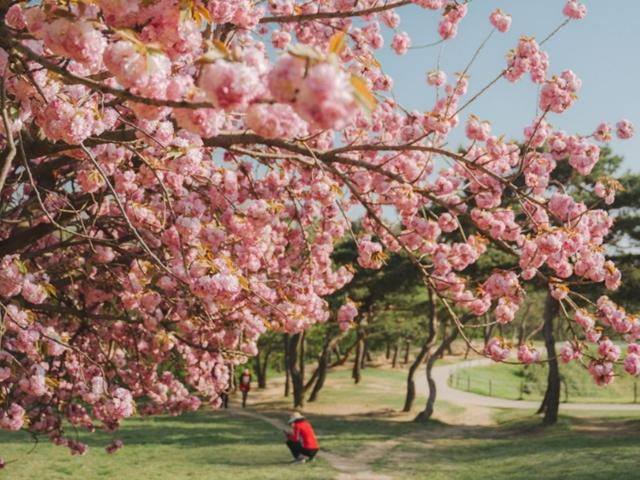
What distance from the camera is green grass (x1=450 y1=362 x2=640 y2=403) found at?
33891mm

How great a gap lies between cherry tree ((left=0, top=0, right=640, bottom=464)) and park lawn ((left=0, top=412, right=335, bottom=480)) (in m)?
2.88

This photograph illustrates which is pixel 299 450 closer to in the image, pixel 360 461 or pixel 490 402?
pixel 360 461

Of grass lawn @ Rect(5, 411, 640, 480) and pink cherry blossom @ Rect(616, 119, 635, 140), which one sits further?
grass lawn @ Rect(5, 411, 640, 480)

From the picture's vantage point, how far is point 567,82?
5.98 metres

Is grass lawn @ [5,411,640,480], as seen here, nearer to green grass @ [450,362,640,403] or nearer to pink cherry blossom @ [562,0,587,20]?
pink cherry blossom @ [562,0,587,20]

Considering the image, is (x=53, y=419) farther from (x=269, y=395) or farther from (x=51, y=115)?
(x=269, y=395)

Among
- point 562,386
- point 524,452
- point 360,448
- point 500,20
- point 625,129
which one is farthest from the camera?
point 562,386

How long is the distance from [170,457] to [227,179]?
9855 millimetres

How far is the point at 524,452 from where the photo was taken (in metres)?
14.1

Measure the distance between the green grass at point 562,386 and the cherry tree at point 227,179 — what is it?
27.0 m

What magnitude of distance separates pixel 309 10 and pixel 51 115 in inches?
177

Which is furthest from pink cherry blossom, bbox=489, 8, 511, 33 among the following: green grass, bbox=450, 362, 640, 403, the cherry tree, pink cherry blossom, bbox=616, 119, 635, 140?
green grass, bbox=450, 362, 640, 403

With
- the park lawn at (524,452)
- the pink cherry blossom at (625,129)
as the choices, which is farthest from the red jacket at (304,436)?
the pink cherry blossom at (625,129)

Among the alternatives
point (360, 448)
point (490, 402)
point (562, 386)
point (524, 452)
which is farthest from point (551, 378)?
point (562, 386)
